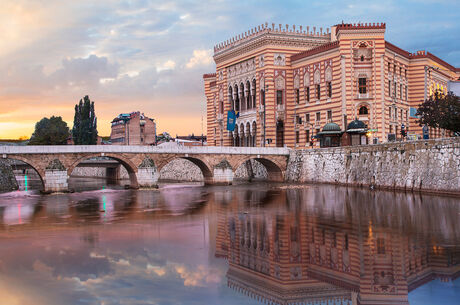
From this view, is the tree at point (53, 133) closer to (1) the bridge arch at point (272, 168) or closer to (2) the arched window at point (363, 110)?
(1) the bridge arch at point (272, 168)

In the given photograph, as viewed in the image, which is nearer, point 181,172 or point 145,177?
point 145,177

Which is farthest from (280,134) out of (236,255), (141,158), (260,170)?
(236,255)

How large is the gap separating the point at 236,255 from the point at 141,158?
34.9 metres

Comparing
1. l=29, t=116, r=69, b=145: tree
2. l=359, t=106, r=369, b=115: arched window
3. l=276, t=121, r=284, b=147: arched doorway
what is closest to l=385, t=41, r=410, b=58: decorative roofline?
l=359, t=106, r=369, b=115: arched window

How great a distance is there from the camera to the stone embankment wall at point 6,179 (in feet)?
176

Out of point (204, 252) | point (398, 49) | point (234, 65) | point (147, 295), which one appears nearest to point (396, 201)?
point (204, 252)

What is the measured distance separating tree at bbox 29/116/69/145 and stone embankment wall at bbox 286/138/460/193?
66.1m

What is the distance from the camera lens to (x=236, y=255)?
19.1 meters

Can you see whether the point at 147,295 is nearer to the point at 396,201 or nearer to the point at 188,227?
the point at 188,227

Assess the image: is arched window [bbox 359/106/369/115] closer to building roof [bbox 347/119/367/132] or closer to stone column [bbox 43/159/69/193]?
building roof [bbox 347/119/367/132]

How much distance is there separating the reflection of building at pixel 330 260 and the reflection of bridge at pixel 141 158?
26658 mm

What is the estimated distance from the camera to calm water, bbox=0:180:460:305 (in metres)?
14.5

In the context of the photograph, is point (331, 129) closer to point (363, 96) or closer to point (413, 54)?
point (363, 96)

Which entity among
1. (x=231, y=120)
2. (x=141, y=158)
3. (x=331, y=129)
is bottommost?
(x=141, y=158)
